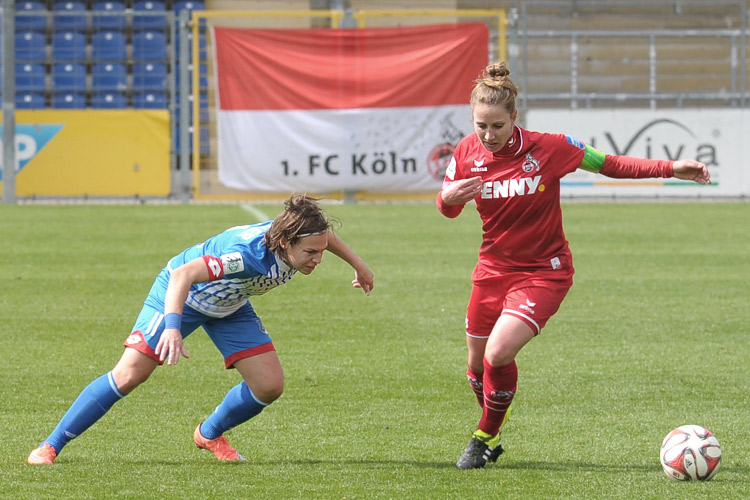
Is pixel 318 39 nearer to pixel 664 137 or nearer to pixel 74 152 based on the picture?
pixel 74 152

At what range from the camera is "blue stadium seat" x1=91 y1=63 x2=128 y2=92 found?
2107 cm

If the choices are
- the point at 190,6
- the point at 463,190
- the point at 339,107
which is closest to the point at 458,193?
the point at 463,190

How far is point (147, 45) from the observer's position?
22.0 meters

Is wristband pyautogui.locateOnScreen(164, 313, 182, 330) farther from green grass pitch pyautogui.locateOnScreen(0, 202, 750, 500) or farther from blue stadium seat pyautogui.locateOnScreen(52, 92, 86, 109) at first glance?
blue stadium seat pyautogui.locateOnScreen(52, 92, 86, 109)

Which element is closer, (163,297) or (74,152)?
(163,297)

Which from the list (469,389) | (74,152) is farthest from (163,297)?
(74,152)

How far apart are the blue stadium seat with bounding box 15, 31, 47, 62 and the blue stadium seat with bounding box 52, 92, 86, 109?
40.3 inches

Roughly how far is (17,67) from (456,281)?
536 inches

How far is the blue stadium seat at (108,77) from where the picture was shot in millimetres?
21072

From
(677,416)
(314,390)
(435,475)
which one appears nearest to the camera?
(435,475)

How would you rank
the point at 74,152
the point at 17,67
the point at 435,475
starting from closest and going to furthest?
the point at 435,475, the point at 74,152, the point at 17,67

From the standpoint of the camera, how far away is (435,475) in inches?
198

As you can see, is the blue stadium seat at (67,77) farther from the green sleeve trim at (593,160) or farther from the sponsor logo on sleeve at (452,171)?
the green sleeve trim at (593,160)

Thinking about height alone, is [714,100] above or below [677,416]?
above
